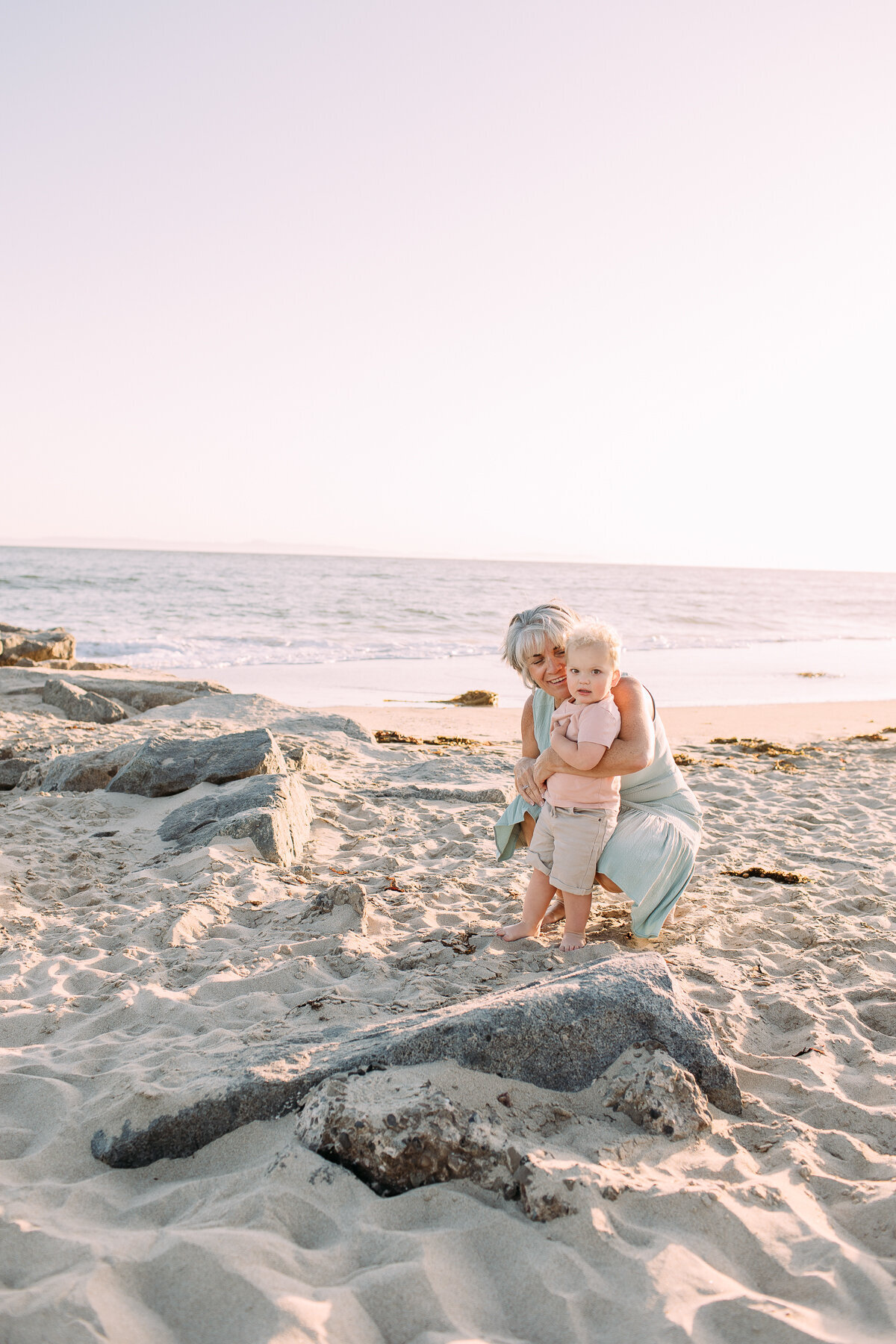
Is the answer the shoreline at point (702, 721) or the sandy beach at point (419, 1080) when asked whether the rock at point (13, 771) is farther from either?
the shoreline at point (702, 721)

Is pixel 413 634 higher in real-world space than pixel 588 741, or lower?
lower

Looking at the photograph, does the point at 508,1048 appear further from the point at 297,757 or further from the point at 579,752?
the point at 297,757

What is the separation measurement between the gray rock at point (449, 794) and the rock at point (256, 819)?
3.02ft

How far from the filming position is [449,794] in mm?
5820

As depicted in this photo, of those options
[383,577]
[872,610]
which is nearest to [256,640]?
[872,610]

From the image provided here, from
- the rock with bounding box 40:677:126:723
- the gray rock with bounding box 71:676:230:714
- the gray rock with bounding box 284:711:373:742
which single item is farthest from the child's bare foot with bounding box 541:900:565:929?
the gray rock with bounding box 71:676:230:714

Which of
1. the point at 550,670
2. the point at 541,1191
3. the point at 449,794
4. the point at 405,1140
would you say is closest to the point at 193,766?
the point at 449,794

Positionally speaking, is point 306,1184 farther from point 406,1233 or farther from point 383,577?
point 383,577

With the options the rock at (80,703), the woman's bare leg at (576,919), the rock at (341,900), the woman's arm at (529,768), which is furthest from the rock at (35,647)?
the woman's bare leg at (576,919)

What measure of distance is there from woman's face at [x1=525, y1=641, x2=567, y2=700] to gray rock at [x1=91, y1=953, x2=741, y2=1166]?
4.29 ft

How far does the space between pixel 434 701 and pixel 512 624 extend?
25.8 ft

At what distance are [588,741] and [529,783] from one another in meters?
0.44

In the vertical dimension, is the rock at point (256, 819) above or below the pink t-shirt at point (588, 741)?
below

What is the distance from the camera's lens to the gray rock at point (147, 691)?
31.4ft
